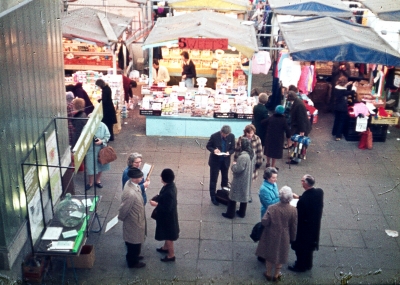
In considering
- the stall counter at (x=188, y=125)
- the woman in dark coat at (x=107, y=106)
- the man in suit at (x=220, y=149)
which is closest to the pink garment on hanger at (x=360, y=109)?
the stall counter at (x=188, y=125)

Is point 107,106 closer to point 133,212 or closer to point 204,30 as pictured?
point 204,30

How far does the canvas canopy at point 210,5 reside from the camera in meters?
17.8

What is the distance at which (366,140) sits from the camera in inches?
486


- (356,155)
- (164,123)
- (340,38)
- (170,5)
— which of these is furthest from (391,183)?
(170,5)

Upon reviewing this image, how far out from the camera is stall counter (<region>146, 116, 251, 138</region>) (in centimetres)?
1244

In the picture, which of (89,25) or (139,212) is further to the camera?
(89,25)

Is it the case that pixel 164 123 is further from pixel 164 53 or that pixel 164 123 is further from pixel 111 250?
pixel 111 250

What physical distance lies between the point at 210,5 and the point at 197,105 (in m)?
6.61

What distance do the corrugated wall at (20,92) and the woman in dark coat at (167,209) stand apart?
1.86 m

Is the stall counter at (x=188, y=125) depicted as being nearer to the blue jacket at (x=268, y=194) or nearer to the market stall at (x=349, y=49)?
the market stall at (x=349, y=49)

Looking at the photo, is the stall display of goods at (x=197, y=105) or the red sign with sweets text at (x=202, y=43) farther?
the red sign with sweets text at (x=202, y=43)

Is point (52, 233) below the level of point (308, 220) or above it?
below

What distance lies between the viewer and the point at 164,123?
41.3 feet

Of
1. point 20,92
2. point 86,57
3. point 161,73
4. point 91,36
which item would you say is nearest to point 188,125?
point 161,73
